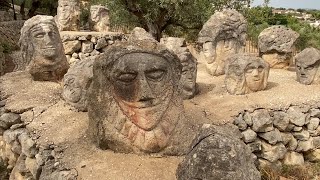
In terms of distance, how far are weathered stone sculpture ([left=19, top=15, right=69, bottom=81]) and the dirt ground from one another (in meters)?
0.32

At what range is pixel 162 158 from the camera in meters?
5.68

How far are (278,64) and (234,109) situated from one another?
15.3 ft

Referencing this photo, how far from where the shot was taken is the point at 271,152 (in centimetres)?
770

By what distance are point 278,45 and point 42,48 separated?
6.44 meters

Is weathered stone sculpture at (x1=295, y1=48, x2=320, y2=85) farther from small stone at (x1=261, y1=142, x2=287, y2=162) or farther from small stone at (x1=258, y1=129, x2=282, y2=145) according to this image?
small stone at (x1=261, y1=142, x2=287, y2=162)

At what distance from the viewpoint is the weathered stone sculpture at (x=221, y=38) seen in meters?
Result: 10.5

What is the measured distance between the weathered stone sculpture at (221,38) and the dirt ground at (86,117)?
0.47 m

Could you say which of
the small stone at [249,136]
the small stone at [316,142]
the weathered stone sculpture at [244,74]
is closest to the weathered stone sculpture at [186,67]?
the weathered stone sculpture at [244,74]

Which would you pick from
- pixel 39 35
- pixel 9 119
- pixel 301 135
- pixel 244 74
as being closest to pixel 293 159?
pixel 301 135

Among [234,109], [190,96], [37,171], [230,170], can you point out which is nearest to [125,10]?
[190,96]

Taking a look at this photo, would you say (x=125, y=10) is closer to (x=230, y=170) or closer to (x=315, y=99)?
(x=315, y=99)

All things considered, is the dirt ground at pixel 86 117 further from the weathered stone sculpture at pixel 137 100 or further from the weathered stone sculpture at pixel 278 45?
the weathered stone sculpture at pixel 278 45

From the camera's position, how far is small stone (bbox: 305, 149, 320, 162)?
8391mm

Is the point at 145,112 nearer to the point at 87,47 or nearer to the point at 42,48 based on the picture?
the point at 42,48
